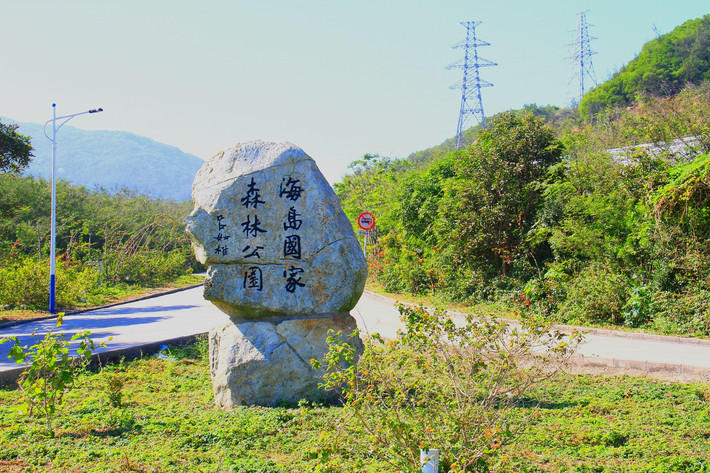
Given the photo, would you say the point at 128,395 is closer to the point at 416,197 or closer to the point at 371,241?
the point at 416,197

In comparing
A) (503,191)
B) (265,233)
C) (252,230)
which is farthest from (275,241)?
(503,191)

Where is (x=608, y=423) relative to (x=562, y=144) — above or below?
below

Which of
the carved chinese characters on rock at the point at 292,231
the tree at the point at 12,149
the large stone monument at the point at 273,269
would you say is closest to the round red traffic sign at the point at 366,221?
the tree at the point at 12,149

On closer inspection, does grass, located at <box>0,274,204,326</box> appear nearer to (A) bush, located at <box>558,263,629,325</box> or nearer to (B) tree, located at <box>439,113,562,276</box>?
(B) tree, located at <box>439,113,562,276</box>

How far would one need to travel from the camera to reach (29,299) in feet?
51.7

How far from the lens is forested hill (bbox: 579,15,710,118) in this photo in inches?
1316

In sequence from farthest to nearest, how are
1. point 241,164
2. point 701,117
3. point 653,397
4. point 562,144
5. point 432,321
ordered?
point 562,144
point 701,117
point 241,164
point 653,397
point 432,321

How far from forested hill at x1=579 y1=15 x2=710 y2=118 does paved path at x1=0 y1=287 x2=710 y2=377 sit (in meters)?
25.8

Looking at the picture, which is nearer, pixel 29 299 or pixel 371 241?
pixel 29 299

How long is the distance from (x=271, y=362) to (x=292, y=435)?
127 cm

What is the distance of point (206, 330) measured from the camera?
1175 centimetres

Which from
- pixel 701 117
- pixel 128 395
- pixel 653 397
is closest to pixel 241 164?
pixel 128 395

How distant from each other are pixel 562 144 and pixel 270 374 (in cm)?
1071

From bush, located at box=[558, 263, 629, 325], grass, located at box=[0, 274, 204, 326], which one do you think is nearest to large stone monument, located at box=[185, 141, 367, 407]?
bush, located at box=[558, 263, 629, 325]
